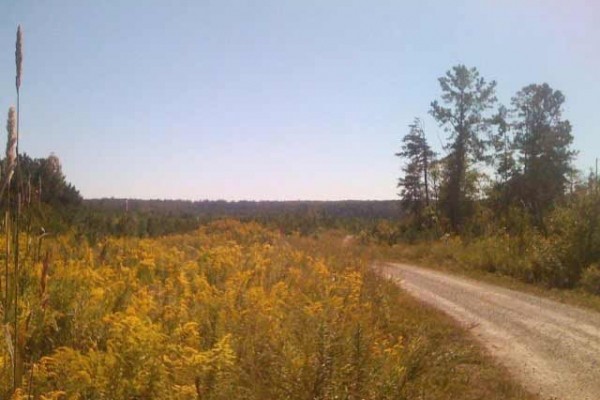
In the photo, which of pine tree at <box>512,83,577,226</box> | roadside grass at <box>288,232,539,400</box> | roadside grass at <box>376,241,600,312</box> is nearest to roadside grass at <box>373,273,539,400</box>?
roadside grass at <box>288,232,539,400</box>

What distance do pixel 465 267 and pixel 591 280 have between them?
4.84 m

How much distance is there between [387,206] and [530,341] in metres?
117

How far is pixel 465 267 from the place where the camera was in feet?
58.0

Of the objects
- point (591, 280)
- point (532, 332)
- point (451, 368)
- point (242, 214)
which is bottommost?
point (532, 332)

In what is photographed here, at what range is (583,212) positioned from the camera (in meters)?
15.5

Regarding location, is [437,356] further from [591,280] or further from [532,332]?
[591,280]

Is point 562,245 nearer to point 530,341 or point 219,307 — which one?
point 530,341

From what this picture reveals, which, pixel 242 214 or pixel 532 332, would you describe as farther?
pixel 242 214

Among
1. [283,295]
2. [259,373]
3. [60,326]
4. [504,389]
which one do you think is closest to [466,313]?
[504,389]

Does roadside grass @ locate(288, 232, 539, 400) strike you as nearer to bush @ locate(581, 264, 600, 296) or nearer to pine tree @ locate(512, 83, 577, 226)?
bush @ locate(581, 264, 600, 296)

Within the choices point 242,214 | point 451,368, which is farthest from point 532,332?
point 242,214

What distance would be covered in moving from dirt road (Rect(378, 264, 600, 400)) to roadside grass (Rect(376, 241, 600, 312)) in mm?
713

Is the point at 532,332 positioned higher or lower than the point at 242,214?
lower

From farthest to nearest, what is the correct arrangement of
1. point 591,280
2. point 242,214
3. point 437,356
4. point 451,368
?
1. point 242,214
2. point 591,280
3. point 451,368
4. point 437,356
